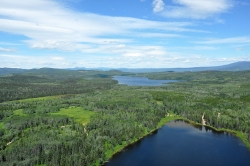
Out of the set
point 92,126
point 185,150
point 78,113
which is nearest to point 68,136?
point 92,126

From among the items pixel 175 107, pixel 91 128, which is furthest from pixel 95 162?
pixel 175 107

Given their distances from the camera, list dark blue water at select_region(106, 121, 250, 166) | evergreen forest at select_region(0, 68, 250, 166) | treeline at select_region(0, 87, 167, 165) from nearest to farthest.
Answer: treeline at select_region(0, 87, 167, 165), evergreen forest at select_region(0, 68, 250, 166), dark blue water at select_region(106, 121, 250, 166)

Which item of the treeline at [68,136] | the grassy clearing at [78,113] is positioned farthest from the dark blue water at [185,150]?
the grassy clearing at [78,113]

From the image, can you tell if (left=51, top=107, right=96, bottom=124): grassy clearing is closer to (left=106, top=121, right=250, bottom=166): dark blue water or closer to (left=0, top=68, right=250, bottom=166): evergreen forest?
(left=0, top=68, right=250, bottom=166): evergreen forest

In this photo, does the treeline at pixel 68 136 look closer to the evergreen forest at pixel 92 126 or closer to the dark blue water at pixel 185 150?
the evergreen forest at pixel 92 126

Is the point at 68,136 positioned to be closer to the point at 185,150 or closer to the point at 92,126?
the point at 92,126

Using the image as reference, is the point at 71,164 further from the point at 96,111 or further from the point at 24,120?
the point at 96,111

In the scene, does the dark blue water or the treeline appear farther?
the dark blue water

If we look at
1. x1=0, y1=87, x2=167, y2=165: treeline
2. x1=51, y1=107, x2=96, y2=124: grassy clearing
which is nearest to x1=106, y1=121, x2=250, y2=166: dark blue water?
x1=0, y1=87, x2=167, y2=165: treeline
